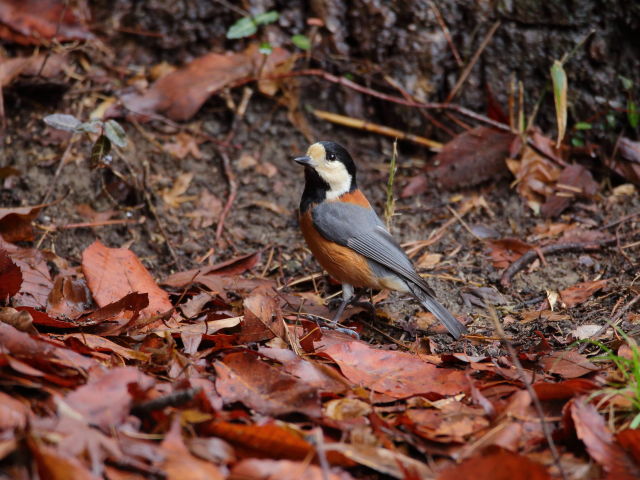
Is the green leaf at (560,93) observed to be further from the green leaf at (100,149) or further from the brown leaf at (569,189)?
the green leaf at (100,149)

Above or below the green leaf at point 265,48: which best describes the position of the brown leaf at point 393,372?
below

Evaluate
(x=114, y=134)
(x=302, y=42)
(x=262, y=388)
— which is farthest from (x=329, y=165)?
(x=262, y=388)

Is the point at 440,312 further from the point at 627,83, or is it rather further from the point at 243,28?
the point at 243,28

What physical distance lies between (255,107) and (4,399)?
13.6ft

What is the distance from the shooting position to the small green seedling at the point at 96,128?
4973mm

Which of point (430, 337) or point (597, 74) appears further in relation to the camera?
point (597, 74)

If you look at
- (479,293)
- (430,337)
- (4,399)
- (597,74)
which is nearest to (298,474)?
(4,399)

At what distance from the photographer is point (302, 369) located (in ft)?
11.4

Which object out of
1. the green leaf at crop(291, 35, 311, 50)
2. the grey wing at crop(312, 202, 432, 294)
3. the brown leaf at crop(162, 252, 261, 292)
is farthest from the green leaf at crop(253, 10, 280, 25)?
the brown leaf at crop(162, 252, 261, 292)

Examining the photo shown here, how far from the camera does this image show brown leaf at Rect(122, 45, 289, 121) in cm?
613

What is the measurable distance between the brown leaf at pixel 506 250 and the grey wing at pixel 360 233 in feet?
2.62


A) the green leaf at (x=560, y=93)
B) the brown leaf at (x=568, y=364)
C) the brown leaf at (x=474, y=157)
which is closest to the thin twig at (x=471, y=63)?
the brown leaf at (x=474, y=157)

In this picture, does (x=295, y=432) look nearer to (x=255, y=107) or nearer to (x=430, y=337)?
(x=430, y=337)

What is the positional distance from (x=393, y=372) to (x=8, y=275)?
205cm
